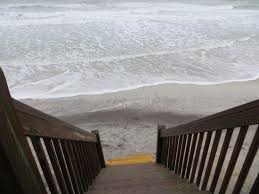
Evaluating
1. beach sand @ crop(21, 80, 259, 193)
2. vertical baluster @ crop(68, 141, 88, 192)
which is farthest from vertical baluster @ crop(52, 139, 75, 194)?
beach sand @ crop(21, 80, 259, 193)

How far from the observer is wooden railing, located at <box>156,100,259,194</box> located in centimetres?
209

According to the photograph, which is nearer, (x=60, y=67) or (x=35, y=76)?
(x=35, y=76)

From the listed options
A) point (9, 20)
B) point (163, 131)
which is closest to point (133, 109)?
point (163, 131)

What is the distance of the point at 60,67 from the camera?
49.6 ft

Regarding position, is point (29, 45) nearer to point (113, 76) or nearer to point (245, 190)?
point (113, 76)

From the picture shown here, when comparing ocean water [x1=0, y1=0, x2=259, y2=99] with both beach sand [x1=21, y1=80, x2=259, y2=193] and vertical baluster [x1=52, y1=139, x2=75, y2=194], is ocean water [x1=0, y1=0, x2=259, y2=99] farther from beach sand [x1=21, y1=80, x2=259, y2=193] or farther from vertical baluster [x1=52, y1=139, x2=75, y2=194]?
vertical baluster [x1=52, y1=139, x2=75, y2=194]

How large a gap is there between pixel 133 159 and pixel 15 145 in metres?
5.70

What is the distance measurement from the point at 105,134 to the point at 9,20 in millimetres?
22506

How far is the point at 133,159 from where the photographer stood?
6.88m

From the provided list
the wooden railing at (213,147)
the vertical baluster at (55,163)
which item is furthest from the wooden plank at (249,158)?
the vertical baluster at (55,163)

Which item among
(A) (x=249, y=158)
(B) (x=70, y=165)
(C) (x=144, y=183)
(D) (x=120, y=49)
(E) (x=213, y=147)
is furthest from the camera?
(D) (x=120, y=49)

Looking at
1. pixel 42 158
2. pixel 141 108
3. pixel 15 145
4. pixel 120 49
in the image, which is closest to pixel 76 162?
pixel 42 158

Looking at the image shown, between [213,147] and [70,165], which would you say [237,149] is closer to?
[213,147]

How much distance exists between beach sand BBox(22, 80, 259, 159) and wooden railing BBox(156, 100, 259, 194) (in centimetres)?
279
